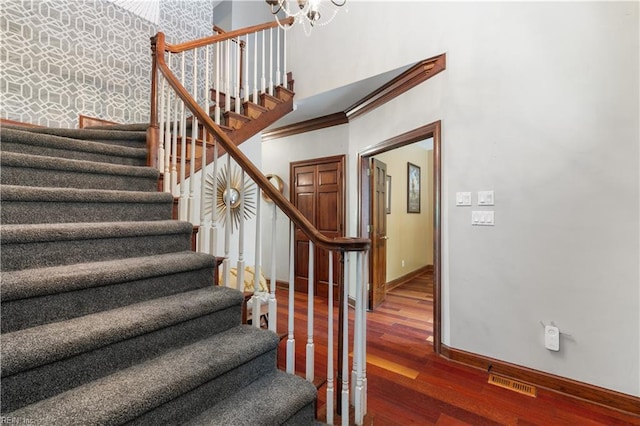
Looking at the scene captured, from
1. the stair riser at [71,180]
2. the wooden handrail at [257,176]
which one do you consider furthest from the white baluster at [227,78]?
the stair riser at [71,180]

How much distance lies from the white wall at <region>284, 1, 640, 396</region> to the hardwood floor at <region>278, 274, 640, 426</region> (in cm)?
20

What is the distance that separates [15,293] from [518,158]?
2.86 metres

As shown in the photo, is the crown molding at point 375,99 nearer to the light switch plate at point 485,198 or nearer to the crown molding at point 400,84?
the crown molding at point 400,84

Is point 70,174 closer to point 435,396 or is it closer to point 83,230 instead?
point 83,230

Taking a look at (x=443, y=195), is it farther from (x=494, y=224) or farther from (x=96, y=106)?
(x=96, y=106)

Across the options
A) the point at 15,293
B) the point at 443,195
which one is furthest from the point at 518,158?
the point at 15,293

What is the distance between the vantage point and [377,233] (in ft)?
12.2

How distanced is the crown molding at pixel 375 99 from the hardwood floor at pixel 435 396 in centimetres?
245

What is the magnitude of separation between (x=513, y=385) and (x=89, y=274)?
8.68ft

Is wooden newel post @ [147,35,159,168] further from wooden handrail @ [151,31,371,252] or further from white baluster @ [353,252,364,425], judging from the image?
white baluster @ [353,252,364,425]

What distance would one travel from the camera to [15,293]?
3.43 feet

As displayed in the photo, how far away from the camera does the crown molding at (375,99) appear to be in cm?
259

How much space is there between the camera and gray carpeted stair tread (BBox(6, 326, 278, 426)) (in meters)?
0.89

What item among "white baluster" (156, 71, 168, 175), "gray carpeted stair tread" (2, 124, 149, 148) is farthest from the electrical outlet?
"gray carpeted stair tread" (2, 124, 149, 148)
